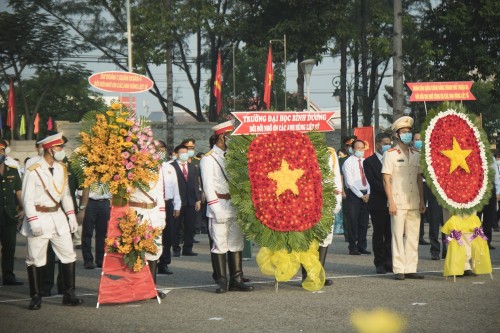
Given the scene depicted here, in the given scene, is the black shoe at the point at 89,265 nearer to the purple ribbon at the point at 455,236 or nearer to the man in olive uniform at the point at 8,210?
the man in olive uniform at the point at 8,210

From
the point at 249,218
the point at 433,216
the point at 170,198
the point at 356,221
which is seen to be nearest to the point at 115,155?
Answer: the point at 249,218

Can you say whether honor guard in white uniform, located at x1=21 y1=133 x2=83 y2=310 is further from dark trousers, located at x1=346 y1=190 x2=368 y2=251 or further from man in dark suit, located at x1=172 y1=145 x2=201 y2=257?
dark trousers, located at x1=346 y1=190 x2=368 y2=251

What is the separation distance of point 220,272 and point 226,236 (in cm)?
46

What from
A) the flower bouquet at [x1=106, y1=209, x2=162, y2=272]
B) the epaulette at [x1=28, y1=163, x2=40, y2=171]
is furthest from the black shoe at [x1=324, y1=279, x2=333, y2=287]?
the epaulette at [x1=28, y1=163, x2=40, y2=171]

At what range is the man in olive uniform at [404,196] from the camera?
14.1 metres

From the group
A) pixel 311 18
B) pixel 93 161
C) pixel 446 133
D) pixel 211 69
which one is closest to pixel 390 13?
pixel 311 18

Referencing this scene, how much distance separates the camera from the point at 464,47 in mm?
33844

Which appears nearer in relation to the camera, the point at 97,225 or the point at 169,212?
the point at 97,225

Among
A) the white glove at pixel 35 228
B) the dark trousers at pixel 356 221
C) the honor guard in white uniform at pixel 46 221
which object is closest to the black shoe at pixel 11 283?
the honor guard in white uniform at pixel 46 221

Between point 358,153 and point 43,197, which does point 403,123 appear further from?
point 358,153

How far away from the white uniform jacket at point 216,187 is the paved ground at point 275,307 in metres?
1.01

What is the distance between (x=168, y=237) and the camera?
1705cm

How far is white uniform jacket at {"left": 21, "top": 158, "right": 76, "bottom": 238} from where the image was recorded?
1227cm

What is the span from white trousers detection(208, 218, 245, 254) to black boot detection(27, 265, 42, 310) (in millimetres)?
2254
